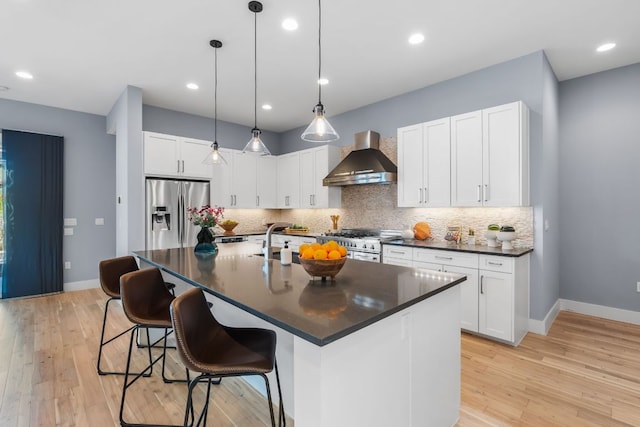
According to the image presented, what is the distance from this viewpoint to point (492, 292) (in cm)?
312

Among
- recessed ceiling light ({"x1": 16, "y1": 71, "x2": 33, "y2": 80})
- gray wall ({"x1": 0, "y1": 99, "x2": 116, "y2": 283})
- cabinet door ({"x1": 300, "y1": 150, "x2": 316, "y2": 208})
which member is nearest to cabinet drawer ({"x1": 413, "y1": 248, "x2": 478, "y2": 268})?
cabinet door ({"x1": 300, "y1": 150, "x2": 316, "y2": 208})

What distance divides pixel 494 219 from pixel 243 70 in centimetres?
351

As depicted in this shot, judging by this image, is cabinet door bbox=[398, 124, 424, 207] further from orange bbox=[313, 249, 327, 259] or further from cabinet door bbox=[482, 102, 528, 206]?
orange bbox=[313, 249, 327, 259]

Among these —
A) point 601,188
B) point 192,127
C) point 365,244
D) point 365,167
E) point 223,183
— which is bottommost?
point 365,244

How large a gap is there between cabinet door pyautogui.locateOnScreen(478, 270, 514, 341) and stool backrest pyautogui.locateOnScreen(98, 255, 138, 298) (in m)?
3.38

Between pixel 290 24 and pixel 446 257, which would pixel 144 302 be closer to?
pixel 290 24

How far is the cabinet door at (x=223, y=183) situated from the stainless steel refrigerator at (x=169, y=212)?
347 mm

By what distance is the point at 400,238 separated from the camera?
428 cm

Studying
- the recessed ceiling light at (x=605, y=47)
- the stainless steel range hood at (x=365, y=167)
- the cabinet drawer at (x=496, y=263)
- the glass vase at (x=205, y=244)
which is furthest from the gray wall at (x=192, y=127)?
the recessed ceiling light at (x=605, y=47)

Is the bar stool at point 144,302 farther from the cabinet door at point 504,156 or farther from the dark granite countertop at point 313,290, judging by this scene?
the cabinet door at point 504,156

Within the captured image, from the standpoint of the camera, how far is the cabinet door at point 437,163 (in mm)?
3736

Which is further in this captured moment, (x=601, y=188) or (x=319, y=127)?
(x=601, y=188)

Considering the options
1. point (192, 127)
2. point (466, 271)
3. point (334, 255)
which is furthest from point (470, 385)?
point (192, 127)

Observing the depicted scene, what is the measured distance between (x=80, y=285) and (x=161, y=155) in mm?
2833
